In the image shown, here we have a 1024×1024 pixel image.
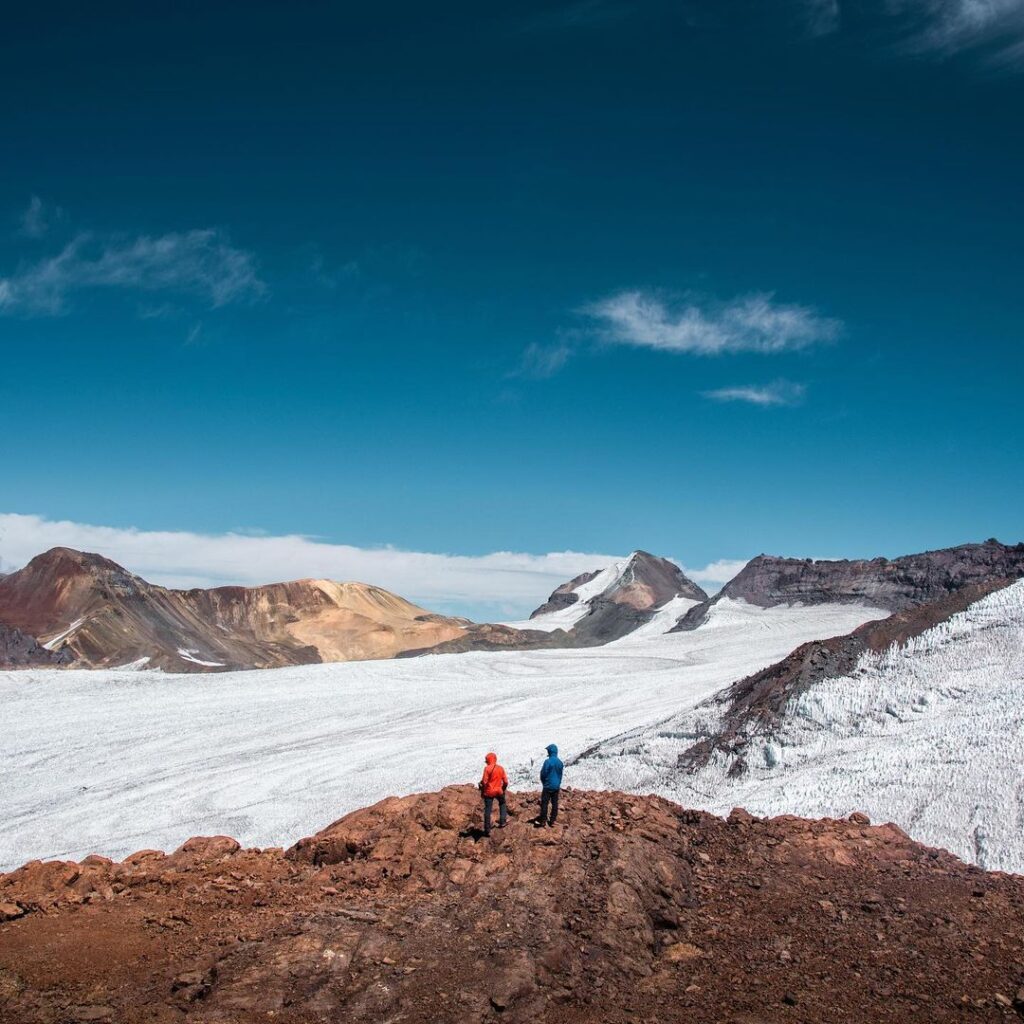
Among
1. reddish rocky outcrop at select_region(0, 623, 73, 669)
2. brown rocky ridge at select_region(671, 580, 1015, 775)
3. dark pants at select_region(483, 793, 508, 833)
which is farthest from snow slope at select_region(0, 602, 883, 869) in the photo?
reddish rocky outcrop at select_region(0, 623, 73, 669)

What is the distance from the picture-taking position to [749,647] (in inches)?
2312

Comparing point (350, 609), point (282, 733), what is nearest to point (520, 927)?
point (282, 733)

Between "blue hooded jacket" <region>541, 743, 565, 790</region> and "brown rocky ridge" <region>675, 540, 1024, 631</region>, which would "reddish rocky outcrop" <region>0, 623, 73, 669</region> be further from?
Result: "blue hooded jacket" <region>541, 743, 565, 790</region>

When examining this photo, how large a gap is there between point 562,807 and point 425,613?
460 feet

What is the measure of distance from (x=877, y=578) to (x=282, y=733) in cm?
5989

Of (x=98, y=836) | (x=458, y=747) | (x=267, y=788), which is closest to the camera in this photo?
(x=98, y=836)

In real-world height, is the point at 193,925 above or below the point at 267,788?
above

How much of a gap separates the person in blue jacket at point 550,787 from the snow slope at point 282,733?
11.3 m

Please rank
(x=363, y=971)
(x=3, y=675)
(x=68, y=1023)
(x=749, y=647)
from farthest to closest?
(x=749, y=647)
(x=3, y=675)
(x=363, y=971)
(x=68, y=1023)

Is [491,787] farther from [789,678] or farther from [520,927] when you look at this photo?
[789,678]

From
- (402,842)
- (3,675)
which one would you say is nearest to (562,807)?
(402,842)

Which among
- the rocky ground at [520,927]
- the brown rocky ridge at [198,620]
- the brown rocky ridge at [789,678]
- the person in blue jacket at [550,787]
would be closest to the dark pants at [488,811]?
the rocky ground at [520,927]

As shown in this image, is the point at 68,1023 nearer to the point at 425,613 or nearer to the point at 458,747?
the point at 458,747

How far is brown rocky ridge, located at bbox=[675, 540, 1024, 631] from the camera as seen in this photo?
7419cm
